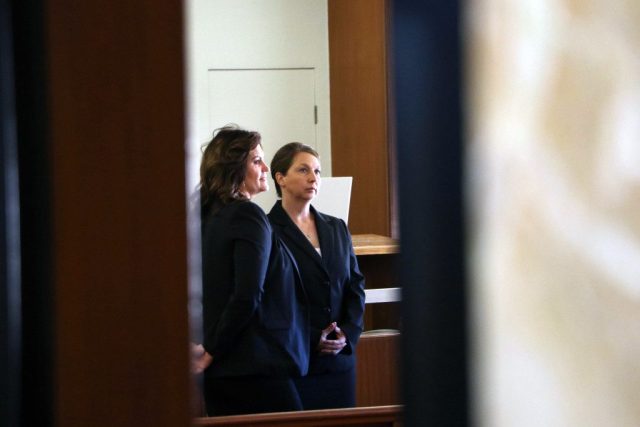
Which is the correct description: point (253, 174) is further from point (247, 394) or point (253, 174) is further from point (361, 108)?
point (361, 108)

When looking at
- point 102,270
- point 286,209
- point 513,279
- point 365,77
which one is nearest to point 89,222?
point 102,270

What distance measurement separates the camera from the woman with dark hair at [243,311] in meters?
2.23

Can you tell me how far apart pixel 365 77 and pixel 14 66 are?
20.9 feet

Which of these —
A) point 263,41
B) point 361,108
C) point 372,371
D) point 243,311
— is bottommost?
point 372,371

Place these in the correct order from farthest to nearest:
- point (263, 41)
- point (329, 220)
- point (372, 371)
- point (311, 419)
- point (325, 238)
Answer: point (263, 41), point (372, 371), point (329, 220), point (325, 238), point (311, 419)

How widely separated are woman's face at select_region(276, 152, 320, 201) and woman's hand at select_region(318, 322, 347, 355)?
0.41 meters

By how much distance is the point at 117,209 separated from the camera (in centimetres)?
25

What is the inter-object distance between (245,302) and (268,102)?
17.0 feet

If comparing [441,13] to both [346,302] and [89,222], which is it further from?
[346,302]

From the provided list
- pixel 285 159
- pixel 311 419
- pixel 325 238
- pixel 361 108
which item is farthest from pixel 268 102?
pixel 311 419

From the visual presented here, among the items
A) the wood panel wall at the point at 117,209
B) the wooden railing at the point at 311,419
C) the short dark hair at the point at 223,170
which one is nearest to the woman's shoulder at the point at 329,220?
the short dark hair at the point at 223,170

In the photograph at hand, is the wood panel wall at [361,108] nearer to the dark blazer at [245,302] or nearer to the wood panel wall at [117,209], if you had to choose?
the dark blazer at [245,302]

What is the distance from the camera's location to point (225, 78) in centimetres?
721

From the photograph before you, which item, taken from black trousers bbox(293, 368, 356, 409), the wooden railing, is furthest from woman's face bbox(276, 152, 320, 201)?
the wooden railing
